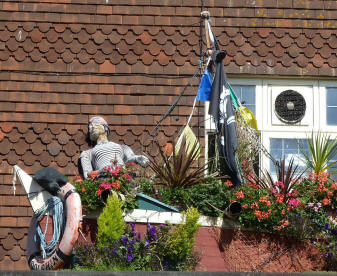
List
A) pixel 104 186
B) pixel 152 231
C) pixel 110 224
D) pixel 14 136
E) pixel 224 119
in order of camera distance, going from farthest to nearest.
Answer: pixel 14 136 < pixel 224 119 < pixel 104 186 < pixel 152 231 < pixel 110 224

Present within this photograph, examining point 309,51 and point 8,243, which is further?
point 309,51

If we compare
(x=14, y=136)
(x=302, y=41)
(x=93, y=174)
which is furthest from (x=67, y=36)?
(x=302, y=41)

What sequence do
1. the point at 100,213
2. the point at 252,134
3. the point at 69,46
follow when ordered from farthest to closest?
1. the point at 69,46
2. the point at 252,134
3. the point at 100,213

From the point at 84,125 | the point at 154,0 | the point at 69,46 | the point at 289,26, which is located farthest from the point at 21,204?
the point at 289,26

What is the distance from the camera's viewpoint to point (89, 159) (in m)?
11.4

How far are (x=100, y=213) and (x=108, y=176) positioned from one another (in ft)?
1.49

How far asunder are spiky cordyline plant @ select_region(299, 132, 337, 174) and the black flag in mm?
912

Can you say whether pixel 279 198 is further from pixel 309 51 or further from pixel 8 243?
pixel 8 243

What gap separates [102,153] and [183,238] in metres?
2.02

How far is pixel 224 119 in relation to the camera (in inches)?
430

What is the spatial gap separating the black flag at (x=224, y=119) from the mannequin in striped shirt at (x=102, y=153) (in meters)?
0.91

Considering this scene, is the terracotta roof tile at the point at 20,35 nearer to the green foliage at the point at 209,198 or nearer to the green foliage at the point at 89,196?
the green foliage at the point at 89,196

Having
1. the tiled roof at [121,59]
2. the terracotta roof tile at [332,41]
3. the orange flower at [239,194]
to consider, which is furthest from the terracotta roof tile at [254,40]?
the orange flower at [239,194]

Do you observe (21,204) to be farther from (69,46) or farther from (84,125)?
(69,46)
